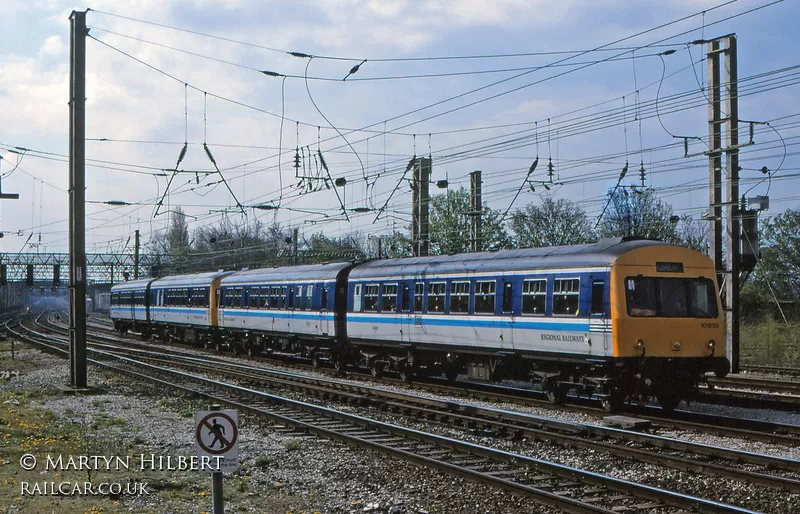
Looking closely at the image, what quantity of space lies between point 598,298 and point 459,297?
4848 millimetres

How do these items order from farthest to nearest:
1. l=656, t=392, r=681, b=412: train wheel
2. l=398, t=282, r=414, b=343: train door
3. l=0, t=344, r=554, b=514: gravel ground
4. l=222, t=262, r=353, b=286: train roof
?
l=222, t=262, r=353, b=286: train roof
l=398, t=282, r=414, b=343: train door
l=656, t=392, r=681, b=412: train wheel
l=0, t=344, r=554, b=514: gravel ground

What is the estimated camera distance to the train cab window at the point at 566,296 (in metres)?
16.8

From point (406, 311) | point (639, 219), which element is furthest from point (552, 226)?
point (406, 311)

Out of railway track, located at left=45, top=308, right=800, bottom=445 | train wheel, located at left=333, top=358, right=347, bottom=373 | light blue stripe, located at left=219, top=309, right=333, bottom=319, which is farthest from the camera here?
light blue stripe, located at left=219, top=309, right=333, bottom=319

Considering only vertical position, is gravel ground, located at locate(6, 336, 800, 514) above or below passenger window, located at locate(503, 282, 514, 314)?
below

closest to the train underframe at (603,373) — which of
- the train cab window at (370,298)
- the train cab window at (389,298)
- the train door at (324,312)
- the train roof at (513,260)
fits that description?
the train roof at (513,260)

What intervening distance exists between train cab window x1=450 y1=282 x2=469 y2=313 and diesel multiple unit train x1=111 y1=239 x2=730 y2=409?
0.09 ft

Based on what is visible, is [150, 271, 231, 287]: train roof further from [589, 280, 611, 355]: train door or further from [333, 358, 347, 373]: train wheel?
[589, 280, 611, 355]: train door

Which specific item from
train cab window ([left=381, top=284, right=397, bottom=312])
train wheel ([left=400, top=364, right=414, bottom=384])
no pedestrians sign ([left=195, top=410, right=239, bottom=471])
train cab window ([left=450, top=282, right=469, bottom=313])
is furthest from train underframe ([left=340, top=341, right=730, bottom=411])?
no pedestrians sign ([left=195, top=410, right=239, bottom=471])

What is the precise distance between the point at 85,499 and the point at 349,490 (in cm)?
286

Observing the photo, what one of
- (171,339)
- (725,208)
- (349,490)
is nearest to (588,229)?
(171,339)

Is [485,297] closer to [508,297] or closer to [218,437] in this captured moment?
[508,297]

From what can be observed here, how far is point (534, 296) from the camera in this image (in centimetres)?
1805

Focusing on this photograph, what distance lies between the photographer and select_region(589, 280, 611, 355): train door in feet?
52.4
